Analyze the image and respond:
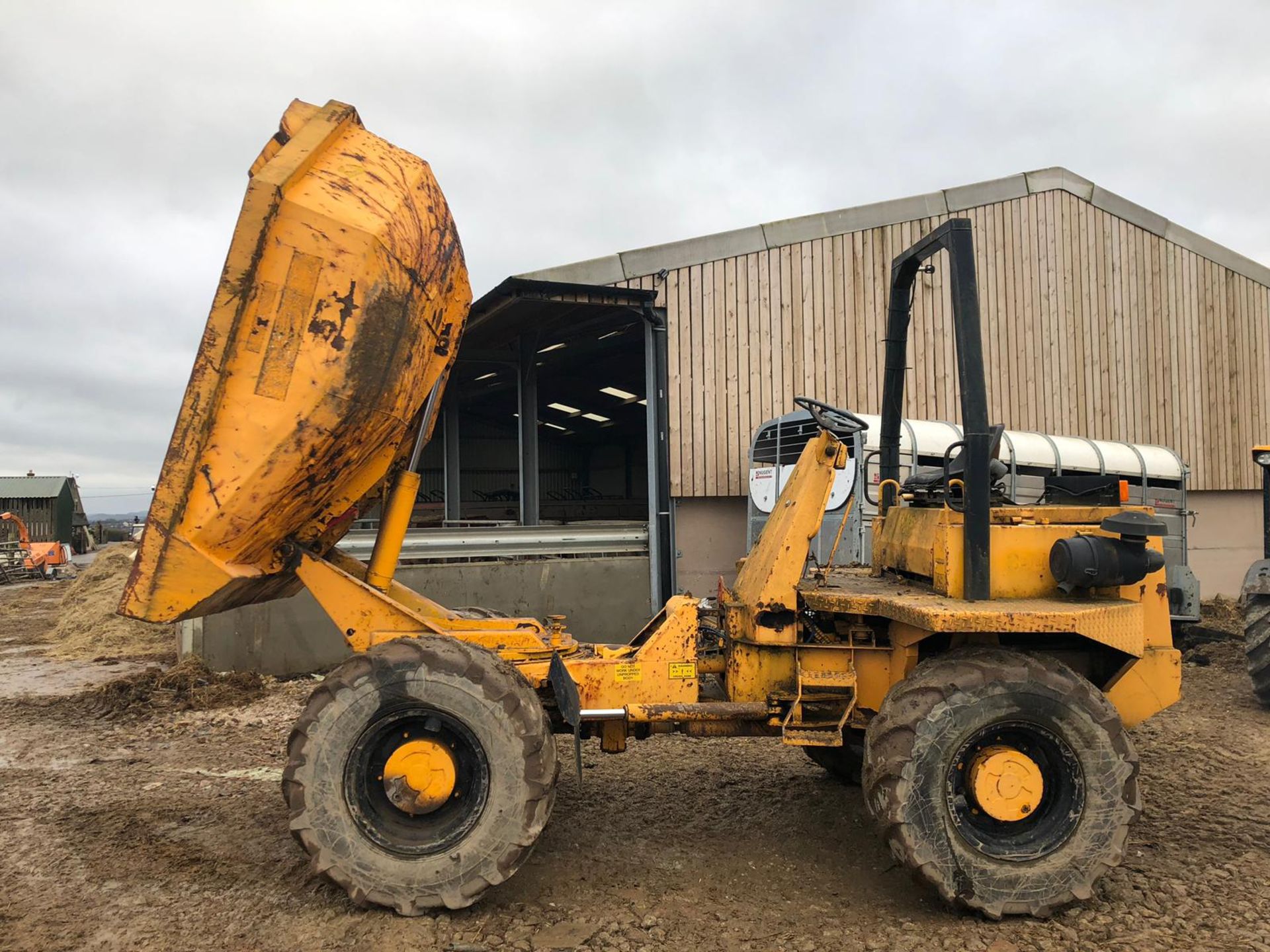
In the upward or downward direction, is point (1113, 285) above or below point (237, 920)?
above

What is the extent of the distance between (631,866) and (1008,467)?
6.80 m

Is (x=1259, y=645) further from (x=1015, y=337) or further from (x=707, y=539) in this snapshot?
(x=1015, y=337)

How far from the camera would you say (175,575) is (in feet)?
12.2

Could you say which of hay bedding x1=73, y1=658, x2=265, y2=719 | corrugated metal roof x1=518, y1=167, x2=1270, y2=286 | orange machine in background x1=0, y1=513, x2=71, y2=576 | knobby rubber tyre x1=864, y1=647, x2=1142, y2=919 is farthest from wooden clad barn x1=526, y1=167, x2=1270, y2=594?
orange machine in background x1=0, y1=513, x2=71, y2=576

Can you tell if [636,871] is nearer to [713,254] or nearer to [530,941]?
[530,941]

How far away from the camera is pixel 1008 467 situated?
925 cm

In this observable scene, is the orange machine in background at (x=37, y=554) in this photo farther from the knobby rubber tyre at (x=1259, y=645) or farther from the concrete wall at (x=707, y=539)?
the knobby rubber tyre at (x=1259, y=645)

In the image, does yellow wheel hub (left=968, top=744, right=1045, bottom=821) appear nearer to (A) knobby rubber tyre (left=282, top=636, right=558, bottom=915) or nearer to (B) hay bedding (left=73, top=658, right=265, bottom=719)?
(A) knobby rubber tyre (left=282, top=636, right=558, bottom=915)

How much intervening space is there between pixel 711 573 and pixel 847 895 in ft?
24.4

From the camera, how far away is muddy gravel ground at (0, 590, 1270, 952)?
349cm

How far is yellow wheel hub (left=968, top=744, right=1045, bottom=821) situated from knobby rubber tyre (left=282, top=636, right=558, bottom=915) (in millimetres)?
1885

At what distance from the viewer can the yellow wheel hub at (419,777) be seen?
3709 millimetres

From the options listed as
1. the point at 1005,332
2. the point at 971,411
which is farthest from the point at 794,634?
the point at 1005,332

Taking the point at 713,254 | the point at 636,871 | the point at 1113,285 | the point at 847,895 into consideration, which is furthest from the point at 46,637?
the point at 1113,285
